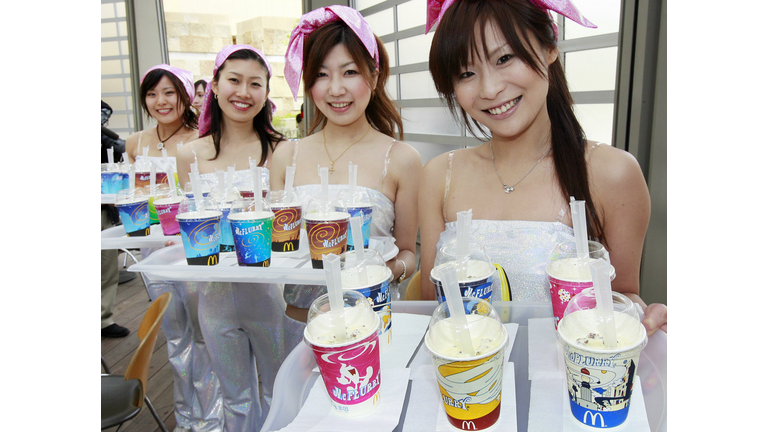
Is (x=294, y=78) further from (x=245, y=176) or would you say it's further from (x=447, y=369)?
(x=447, y=369)

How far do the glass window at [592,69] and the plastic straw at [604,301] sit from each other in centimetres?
206

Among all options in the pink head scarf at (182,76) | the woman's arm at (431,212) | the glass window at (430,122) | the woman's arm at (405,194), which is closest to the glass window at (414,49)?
the glass window at (430,122)

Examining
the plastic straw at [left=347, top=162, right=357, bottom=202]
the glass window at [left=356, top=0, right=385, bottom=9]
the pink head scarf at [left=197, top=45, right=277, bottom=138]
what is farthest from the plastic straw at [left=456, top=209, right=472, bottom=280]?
the glass window at [left=356, top=0, right=385, bottom=9]

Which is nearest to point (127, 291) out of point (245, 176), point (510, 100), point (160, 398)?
point (160, 398)

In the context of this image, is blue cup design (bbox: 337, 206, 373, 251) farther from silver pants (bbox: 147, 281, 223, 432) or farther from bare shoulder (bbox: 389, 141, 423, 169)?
silver pants (bbox: 147, 281, 223, 432)

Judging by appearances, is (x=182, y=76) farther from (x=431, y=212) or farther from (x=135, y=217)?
(x=431, y=212)

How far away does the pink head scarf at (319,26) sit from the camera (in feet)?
6.27

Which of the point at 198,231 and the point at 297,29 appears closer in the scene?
the point at 198,231

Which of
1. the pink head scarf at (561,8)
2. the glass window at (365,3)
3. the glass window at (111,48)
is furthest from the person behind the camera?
the glass window at (111,48)

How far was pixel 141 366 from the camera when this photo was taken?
5.62 feet

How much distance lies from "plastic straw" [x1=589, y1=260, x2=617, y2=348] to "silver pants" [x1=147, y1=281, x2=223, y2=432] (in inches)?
81.1

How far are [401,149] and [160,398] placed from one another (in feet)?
7.10

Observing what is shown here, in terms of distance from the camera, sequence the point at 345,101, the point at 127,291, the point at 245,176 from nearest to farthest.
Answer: the point at 345,101
the point at 245,176
the point at 127,291

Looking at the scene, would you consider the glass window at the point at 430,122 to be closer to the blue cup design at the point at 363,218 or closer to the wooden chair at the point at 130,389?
the blue cup design at the point at 363,218
